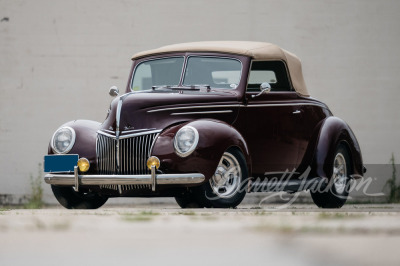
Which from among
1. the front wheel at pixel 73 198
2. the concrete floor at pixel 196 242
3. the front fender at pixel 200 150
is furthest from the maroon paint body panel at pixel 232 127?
the concrete floor at pixel 196 242

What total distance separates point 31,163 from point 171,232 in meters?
8.42

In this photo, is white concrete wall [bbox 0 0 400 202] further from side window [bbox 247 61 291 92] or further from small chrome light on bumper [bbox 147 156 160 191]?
small chrome light on bumper [bbox 147 156 160 191]

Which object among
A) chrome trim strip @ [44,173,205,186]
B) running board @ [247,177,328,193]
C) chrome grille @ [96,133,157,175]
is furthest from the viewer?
running board @ [247,177,328,193]

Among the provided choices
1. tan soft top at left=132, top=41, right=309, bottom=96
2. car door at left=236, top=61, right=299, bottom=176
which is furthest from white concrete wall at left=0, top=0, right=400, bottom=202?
car door at left=236, top=61, right=299, bottom=176

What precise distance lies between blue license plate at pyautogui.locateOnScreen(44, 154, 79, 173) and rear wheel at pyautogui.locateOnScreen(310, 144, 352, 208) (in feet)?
8.27

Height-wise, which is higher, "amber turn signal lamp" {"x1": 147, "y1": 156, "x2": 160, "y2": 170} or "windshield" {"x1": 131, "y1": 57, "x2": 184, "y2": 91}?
"windshield" {"x1": 131, "y1": 57, "x2": 184, "y2": 91}

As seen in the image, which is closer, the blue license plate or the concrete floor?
the concrete floor

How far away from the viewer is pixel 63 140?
5746 millimetres

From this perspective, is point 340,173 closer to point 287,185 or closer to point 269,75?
point 287,185

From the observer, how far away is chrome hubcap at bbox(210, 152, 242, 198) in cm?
522

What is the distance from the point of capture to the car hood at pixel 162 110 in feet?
17.4

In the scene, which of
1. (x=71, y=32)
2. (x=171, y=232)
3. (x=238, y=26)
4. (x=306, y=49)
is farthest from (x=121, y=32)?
(x=171, y=232)

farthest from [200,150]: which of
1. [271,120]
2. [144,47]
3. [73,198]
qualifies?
[144,47]

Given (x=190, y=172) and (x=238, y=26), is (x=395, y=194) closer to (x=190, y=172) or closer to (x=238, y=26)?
(x=238, y=26)
